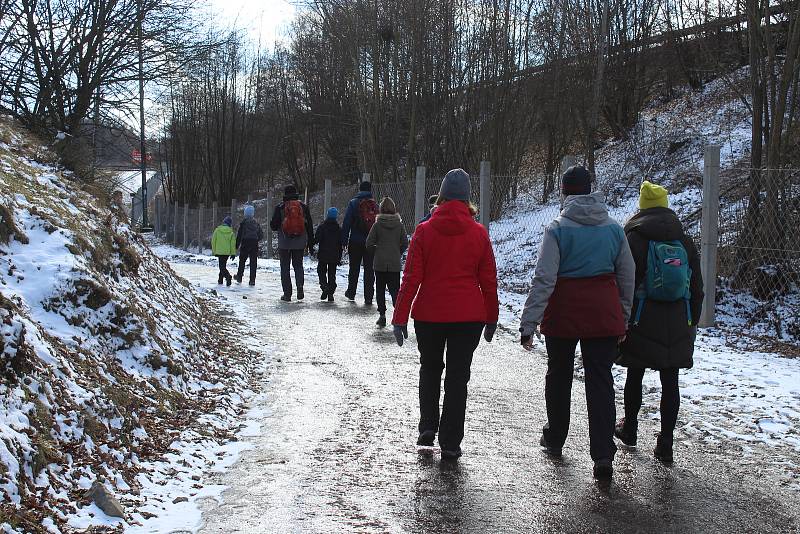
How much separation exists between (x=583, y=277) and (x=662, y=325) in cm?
70

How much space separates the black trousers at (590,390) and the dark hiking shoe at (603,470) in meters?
0.03

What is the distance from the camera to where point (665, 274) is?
18.8 ft

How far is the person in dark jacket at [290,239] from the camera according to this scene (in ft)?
49.3

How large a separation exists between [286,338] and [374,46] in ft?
54.4

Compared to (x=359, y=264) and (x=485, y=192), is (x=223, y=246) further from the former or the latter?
(x=485, y=192)

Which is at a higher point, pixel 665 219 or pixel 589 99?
pixel 589 99

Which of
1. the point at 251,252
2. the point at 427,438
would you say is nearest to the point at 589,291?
the point at 427,438

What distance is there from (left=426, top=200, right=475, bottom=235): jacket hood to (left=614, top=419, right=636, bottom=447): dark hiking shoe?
5.77 ft

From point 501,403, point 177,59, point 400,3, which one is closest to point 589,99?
point 400,3

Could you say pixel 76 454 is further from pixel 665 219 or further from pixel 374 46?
pixel 374 46

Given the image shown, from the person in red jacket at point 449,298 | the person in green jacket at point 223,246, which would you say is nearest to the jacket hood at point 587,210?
the person in red jacket at point 449,298

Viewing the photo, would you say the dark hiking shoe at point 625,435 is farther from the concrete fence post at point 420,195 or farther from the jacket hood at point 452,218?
the concrete fence post at point 420,195

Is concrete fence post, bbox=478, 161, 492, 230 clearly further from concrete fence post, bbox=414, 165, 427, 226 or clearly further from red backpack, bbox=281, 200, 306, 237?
red backpack, bbox=281, 200, 306, 237

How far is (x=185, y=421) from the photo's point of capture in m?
6.36
